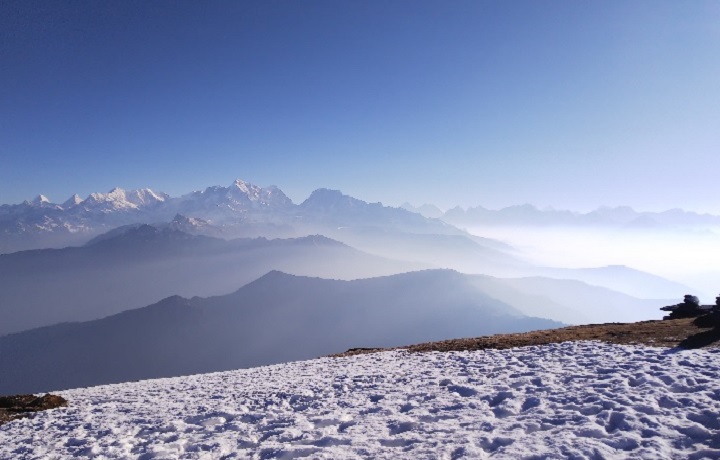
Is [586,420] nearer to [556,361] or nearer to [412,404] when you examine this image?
[412,404]

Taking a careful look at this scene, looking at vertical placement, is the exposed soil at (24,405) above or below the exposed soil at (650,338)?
below

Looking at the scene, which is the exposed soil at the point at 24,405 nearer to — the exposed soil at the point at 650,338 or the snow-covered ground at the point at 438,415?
the snow-covered ground at the point at 438,415

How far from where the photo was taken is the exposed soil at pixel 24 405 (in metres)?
16.5

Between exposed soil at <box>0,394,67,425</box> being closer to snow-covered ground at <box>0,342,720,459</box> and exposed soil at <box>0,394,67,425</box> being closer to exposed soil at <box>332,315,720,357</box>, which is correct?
snow-covered ground at <box>0,342,720,459</box>

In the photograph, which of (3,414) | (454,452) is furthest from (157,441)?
(3,414)

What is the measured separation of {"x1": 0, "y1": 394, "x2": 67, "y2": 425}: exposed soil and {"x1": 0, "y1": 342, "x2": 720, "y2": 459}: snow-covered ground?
114 centimetres

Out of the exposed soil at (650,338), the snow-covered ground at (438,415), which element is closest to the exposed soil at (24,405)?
the snow-covered ground at (438,415)

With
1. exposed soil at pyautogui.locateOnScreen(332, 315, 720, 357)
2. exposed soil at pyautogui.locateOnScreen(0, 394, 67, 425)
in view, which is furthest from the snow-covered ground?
exposed soil at pyautogui.locateOnScreen(332, 315, 720, 357)

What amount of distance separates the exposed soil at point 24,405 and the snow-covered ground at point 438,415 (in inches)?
45.0

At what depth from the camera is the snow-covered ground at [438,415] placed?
870 centimetres

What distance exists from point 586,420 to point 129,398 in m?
18.9

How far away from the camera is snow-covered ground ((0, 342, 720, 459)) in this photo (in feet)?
28.6

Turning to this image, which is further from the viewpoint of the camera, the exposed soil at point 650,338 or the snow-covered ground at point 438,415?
the exposed soil at point 650,338

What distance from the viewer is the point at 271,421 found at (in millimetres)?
12086
